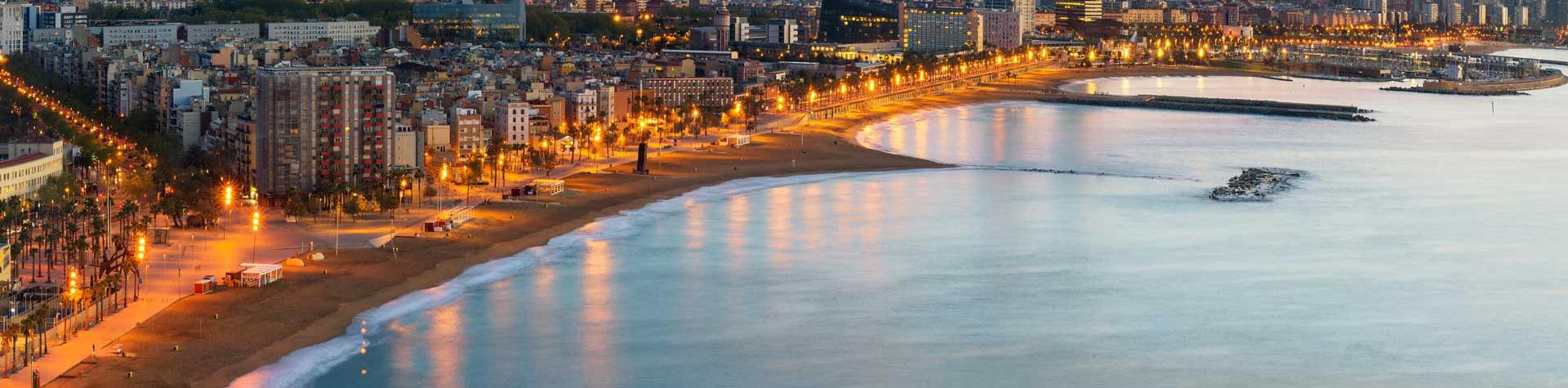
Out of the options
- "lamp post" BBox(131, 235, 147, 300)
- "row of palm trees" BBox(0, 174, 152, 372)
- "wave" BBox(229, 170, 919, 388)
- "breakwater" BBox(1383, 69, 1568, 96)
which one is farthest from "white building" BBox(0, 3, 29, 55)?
"breakwater" BBox(1383, 69, 1568, 96)

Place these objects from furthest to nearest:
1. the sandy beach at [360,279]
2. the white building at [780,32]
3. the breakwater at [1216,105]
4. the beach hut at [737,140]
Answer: the white building at [780,32] < the breakwater at [1216,105] < the beach hut at [737,140] < the sandy beach at [360,279]

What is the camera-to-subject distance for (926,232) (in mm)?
24203

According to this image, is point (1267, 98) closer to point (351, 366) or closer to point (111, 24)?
point (111, 24)

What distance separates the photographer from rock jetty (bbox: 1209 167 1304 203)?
27.8 metres

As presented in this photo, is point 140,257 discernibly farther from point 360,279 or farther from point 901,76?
point 901,76

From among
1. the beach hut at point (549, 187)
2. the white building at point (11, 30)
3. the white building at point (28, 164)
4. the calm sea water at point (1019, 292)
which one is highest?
the white building at point (11, 30)

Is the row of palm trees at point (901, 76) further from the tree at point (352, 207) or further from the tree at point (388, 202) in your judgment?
the tree at point (352, 207)

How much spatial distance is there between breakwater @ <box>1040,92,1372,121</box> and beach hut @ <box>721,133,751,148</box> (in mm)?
17095

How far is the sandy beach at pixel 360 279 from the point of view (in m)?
15.5

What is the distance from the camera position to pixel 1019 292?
19.8 m

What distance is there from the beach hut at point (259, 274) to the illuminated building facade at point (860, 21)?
58304 millimetres

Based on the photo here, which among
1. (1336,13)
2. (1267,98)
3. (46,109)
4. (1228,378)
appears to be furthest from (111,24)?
(1336,13)

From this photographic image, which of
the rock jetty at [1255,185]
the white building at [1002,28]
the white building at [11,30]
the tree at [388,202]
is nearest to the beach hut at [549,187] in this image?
the tree at [388,202]

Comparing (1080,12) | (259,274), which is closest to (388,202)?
(259,274)
